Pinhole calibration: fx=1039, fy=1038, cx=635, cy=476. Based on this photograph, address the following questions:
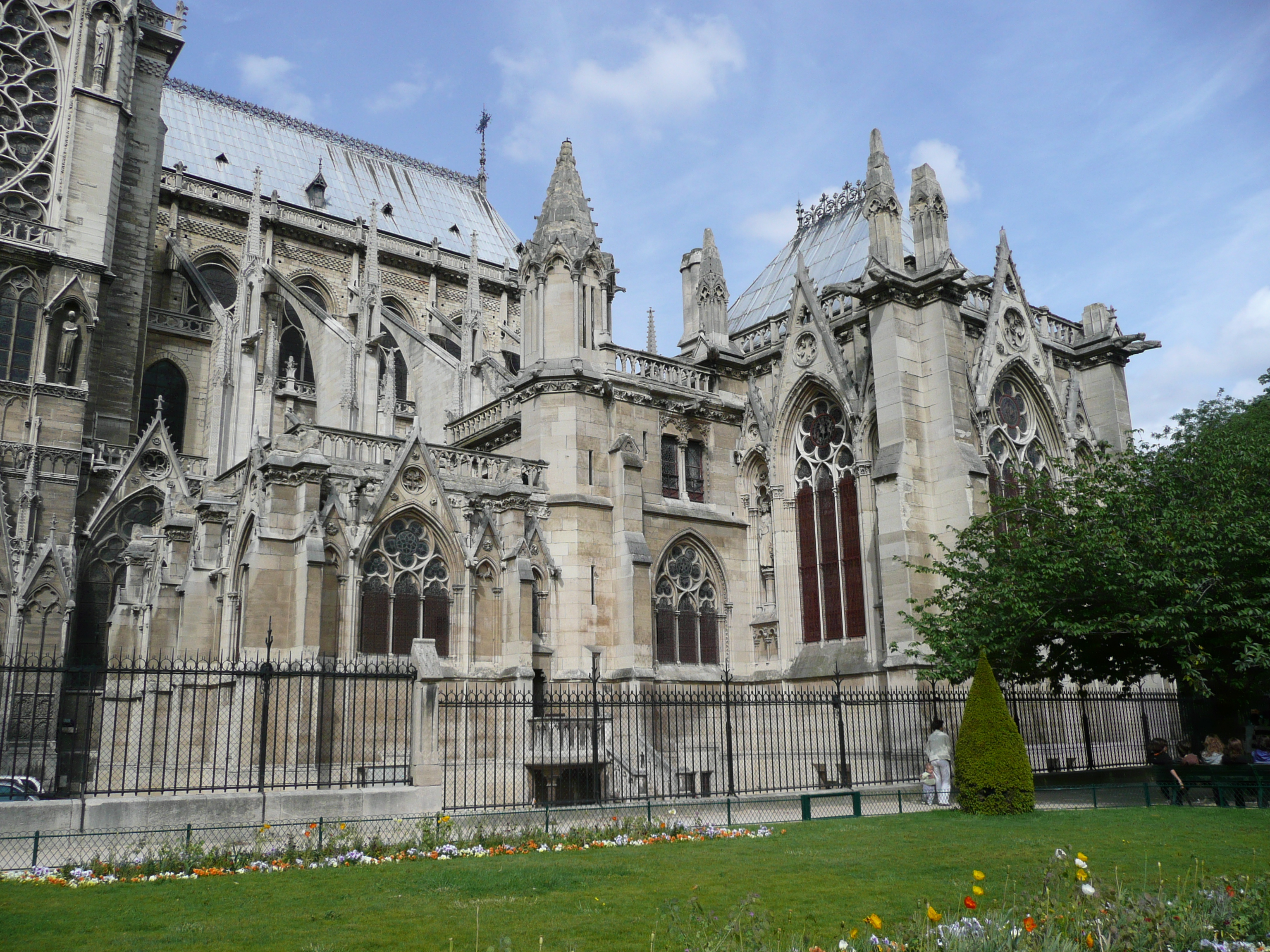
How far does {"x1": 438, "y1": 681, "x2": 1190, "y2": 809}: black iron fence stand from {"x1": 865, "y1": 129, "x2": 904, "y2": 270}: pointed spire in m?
9.52

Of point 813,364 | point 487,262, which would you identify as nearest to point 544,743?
point 813,364

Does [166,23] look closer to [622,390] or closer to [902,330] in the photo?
[622,390]

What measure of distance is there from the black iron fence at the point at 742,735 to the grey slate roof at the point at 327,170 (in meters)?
29.9

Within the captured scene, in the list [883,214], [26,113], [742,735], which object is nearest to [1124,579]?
[742,735]

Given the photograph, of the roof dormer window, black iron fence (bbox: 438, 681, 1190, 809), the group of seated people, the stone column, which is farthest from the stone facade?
the roof dormer window

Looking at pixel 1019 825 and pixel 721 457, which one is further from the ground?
pixel 721 457

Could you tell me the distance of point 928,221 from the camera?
2320 cm

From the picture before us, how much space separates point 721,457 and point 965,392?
20.8ft

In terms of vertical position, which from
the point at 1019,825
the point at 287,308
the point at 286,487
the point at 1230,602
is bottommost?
the point at 1019,825

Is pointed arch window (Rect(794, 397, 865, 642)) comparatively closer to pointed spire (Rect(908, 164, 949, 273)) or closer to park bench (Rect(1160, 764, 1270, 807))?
pointed spire (Rect(908, 164, 949, 273))

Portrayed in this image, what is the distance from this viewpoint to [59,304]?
28125mm

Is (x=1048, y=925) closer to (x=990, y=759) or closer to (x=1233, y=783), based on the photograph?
(x=990, y=759)

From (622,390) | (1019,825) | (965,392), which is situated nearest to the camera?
(1019,825)

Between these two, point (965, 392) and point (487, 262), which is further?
point (487, 262)
